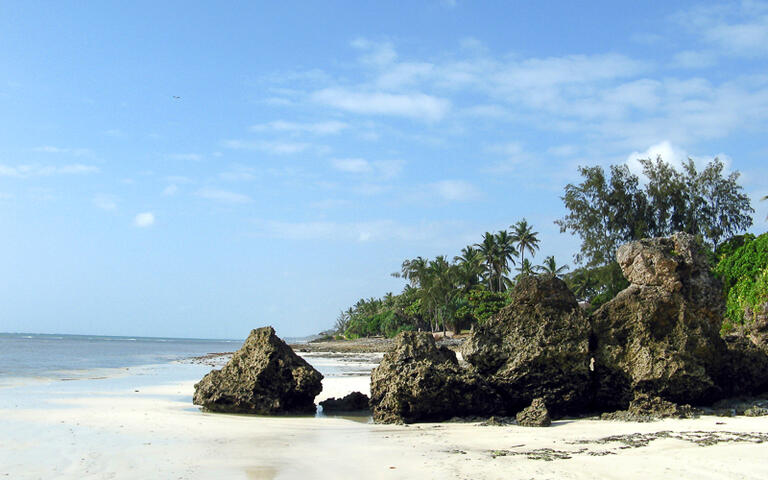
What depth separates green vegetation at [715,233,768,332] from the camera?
21.5 meters

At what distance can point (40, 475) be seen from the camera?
23.6 feet

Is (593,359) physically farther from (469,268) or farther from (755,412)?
(469,268)

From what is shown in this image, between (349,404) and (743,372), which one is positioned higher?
(743,372)

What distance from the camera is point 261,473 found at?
732 centimetres

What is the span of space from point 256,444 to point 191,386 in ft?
35.7

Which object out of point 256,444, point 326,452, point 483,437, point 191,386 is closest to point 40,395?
point 191,386

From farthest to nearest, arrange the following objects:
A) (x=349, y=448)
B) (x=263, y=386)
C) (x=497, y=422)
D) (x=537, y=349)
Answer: (x=263, y=386)
(x=537, y=349)
(x=497, y=422)
(x=349, y=448)

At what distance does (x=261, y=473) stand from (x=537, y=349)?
6.58 meters

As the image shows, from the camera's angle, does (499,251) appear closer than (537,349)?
No

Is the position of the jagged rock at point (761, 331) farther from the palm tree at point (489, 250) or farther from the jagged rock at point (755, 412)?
the palm tree at point (489, 250)

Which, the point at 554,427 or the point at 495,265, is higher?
the point at 495,265

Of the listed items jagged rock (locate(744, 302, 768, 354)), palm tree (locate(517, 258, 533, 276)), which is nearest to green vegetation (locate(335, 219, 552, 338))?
palm tree (locate(517, 258, 533, 276))

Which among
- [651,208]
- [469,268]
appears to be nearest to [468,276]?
[469,268]

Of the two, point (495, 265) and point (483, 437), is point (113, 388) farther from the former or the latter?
point (495, 265)
